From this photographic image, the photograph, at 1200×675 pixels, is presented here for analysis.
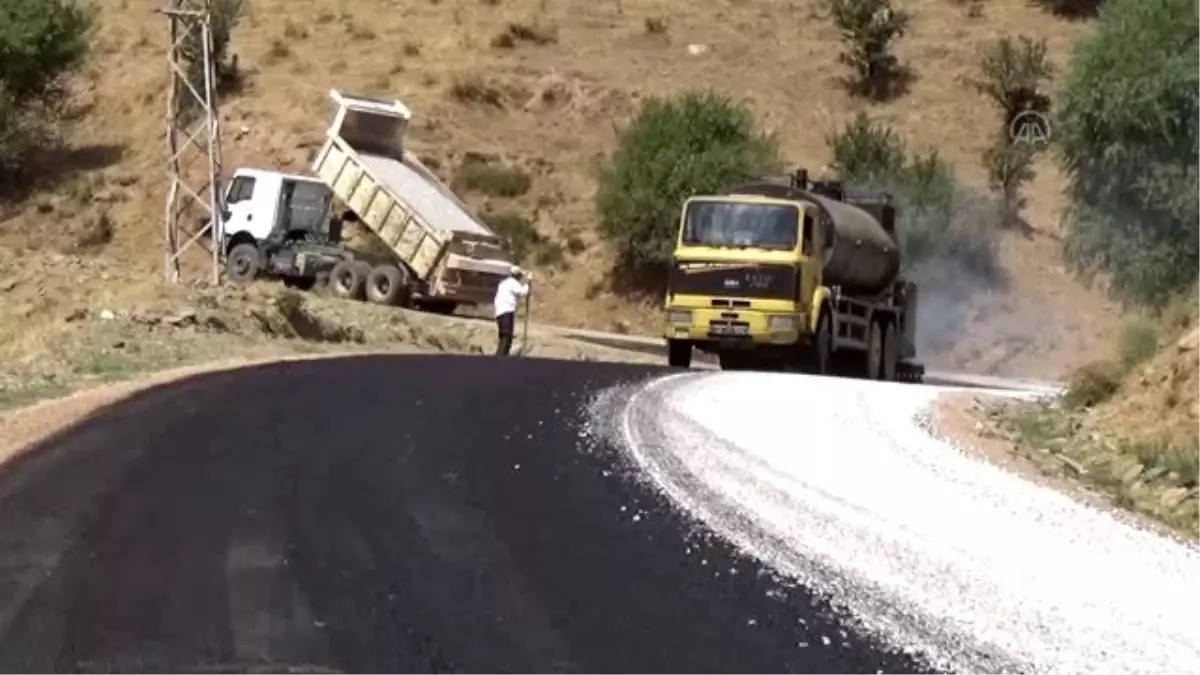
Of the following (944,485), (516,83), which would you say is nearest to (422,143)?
(516,83)

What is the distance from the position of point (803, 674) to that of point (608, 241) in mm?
41442

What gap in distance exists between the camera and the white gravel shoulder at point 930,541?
7.73 meters

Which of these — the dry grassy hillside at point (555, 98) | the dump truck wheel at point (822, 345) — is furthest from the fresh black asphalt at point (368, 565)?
the dry grassy hillside at point (555, 98)

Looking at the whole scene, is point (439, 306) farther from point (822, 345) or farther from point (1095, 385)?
point (1095, 385)

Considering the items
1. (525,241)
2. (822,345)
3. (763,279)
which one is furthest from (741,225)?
(525,241)

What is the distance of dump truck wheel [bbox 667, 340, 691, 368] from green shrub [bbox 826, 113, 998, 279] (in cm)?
1582

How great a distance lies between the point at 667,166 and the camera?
47.7 metres

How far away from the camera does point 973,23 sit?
2527 inches

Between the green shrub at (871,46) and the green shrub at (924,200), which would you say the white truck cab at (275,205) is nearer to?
the green shrub at (924,200)

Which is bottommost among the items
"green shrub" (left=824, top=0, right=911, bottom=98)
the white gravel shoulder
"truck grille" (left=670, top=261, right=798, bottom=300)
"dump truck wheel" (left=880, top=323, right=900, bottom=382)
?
"dump truck wheel" (left=880, top=323, right=900, bottom=382)

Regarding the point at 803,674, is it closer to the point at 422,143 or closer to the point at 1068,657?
the point at 1068,657

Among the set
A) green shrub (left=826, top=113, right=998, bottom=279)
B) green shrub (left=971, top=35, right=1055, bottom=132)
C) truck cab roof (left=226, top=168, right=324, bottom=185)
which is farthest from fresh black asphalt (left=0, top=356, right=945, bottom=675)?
green shrub (left=971, top=35, right=1055, bottom=132)

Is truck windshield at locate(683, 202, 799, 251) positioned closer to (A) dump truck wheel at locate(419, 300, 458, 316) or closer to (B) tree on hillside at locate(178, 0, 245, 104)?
(A) dump truck wheel at locate(419, 300, 458, 316)

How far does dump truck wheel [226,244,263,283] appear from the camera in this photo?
40.7 meters
